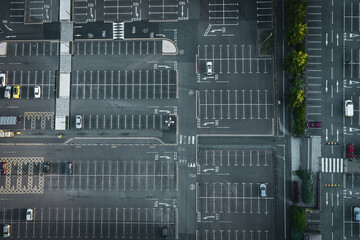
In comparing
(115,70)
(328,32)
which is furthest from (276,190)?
(115,70)

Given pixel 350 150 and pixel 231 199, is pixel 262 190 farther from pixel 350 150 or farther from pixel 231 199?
pixel 350 150

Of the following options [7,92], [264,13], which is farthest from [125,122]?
[264,13]

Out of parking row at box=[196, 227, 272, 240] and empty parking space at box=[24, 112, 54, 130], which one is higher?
empty parking space at box=[24, 112, 54, 130]

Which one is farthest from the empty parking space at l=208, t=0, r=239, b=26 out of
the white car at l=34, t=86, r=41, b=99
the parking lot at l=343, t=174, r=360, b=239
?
the parking lot at l=343, t=174, r=360, b=239

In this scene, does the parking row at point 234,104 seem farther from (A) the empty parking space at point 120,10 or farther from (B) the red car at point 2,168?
(B) the red car at point 2,168

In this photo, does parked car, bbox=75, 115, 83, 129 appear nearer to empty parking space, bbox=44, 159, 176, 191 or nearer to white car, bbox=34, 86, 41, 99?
Result: empty parking space, bbox=44, 159, 176, 191

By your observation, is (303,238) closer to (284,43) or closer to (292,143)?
(292,143)
